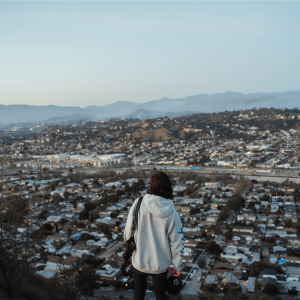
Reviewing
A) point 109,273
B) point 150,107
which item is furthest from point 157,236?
point 150,107

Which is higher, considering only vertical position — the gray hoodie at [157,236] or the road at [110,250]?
the gray hoodie at [157,236]

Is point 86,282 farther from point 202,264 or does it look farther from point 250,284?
point 250,284

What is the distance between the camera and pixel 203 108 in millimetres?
127375

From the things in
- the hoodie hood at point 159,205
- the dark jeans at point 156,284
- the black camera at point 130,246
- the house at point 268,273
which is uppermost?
the hoodie hood at point 159,205

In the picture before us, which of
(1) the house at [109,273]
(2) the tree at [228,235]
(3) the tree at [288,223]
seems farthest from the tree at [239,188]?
(1) the house at [109,273]

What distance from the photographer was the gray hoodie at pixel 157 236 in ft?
3.20

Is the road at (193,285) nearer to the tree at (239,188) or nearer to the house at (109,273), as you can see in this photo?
the house at (109,273)

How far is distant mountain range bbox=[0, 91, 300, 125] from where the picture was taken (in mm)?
97625

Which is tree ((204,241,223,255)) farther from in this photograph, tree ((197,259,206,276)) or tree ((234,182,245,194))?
tree ((234,182,245,194))

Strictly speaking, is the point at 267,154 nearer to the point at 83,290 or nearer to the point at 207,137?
the point at 207,137

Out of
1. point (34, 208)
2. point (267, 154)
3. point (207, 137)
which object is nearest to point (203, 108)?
point (207, 137)

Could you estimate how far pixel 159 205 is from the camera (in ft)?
3.19

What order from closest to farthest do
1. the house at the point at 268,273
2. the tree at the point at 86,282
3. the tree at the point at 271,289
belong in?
the tree at the point at 86,282, the tree at the point at 271,289, the house at the point at 268,273

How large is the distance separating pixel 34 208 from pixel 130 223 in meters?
10.2
